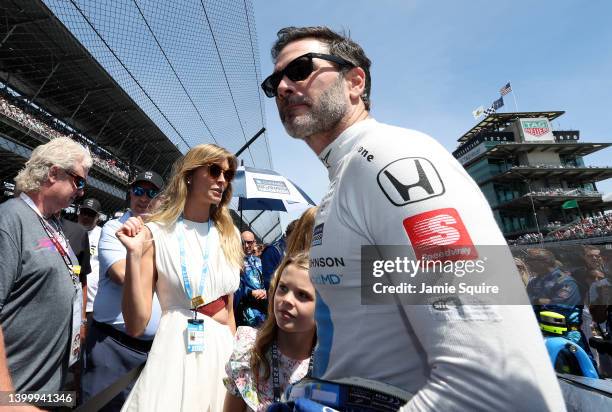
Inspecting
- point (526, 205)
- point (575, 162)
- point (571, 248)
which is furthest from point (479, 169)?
point (571, 248)

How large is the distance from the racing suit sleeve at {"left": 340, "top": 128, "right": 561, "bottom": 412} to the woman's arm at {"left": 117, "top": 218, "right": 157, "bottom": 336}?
141cm

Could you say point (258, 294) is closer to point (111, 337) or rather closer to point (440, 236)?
point (111, 337)

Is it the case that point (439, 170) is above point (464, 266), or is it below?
above

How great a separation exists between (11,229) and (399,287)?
1787 mm

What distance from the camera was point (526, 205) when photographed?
51.5 meters

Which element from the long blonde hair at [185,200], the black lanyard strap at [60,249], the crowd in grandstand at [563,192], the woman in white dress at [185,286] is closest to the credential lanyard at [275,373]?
the woman in white dress at [185,286]

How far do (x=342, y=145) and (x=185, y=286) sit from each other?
4.29ft

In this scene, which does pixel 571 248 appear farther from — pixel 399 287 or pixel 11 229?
pixel 11 229

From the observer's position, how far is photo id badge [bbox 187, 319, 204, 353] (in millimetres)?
1764

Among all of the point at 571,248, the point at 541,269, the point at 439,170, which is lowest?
the point at 439,170

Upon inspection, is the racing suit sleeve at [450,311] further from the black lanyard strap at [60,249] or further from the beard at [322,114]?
the black lanyard strap at [60,249]

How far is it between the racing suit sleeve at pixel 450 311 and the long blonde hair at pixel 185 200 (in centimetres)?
157

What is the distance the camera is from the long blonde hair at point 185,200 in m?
2.13

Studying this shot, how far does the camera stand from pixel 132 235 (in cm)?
185
